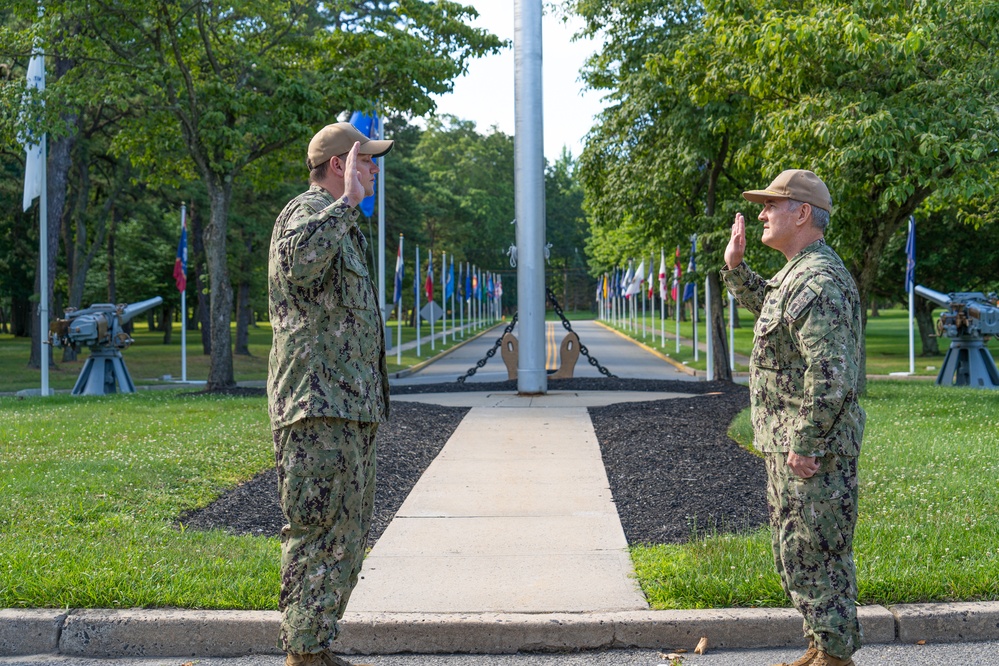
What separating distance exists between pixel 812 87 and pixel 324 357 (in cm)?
1183

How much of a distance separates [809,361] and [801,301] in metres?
0.25

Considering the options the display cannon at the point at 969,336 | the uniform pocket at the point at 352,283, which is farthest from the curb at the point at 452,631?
the display cannon at the point at 969,336

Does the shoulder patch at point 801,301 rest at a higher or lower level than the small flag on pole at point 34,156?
lower

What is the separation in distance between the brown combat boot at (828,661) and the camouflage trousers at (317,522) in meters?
1.89

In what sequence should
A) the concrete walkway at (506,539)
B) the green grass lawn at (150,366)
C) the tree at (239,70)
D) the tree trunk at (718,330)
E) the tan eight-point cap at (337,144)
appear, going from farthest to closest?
the green grass lawn at (150,366) → the tree trunk at (718,330) → the tree at (239,70) → the concrete walkway at (506,539) → the tan eight-point cap at (337,144)

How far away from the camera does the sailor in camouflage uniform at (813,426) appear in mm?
4000

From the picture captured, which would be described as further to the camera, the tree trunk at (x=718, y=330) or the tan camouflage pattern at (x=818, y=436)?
the tree trunk at (x=718, y=330)

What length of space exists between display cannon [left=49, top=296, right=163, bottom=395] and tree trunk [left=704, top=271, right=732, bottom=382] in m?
11.0

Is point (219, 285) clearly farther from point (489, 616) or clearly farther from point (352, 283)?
point (352, 283)

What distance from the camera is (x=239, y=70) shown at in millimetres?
18641

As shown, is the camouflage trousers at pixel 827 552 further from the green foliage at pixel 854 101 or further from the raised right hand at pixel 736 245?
the green foliage at pixel 854 101

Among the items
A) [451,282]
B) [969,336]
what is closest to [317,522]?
[969,336]

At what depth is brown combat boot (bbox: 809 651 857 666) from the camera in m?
4.09

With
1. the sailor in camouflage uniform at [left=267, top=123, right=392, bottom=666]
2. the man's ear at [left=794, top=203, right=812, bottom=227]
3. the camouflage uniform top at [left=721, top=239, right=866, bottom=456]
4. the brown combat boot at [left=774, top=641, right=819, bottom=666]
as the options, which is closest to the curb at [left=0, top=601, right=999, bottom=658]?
the brown combat boot at [left=774, top=641, right=819, bottom=666]
